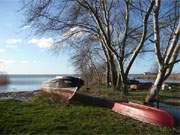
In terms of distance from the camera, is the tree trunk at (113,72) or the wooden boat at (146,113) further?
the tree trunk at (113,72)

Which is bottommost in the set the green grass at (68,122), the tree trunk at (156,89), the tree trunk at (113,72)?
the green grass at (68,122)

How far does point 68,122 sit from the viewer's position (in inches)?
408

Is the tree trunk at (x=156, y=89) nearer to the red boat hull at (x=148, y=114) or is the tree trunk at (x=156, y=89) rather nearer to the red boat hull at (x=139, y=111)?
the red boat hull at (x=139, y=111)

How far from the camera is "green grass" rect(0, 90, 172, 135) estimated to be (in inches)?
368

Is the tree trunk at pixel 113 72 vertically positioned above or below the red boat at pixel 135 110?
above

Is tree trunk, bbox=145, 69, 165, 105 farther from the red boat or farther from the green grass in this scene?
the green grass

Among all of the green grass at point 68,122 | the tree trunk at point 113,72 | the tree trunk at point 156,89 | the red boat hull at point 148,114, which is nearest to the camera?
the green grass at point 68,122

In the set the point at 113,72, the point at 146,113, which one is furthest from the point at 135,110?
the point at 113,72

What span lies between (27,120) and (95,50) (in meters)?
27.1

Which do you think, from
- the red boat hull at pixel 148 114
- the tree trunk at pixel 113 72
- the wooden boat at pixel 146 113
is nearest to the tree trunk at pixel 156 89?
the wooden boat at pixel 146 113

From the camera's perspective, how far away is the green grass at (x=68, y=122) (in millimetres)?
9352

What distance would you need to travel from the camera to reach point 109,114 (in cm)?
1237

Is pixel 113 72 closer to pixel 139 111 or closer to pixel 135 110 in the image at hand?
pixel 135 110

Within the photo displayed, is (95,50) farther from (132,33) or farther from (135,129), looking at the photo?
(135,129)
